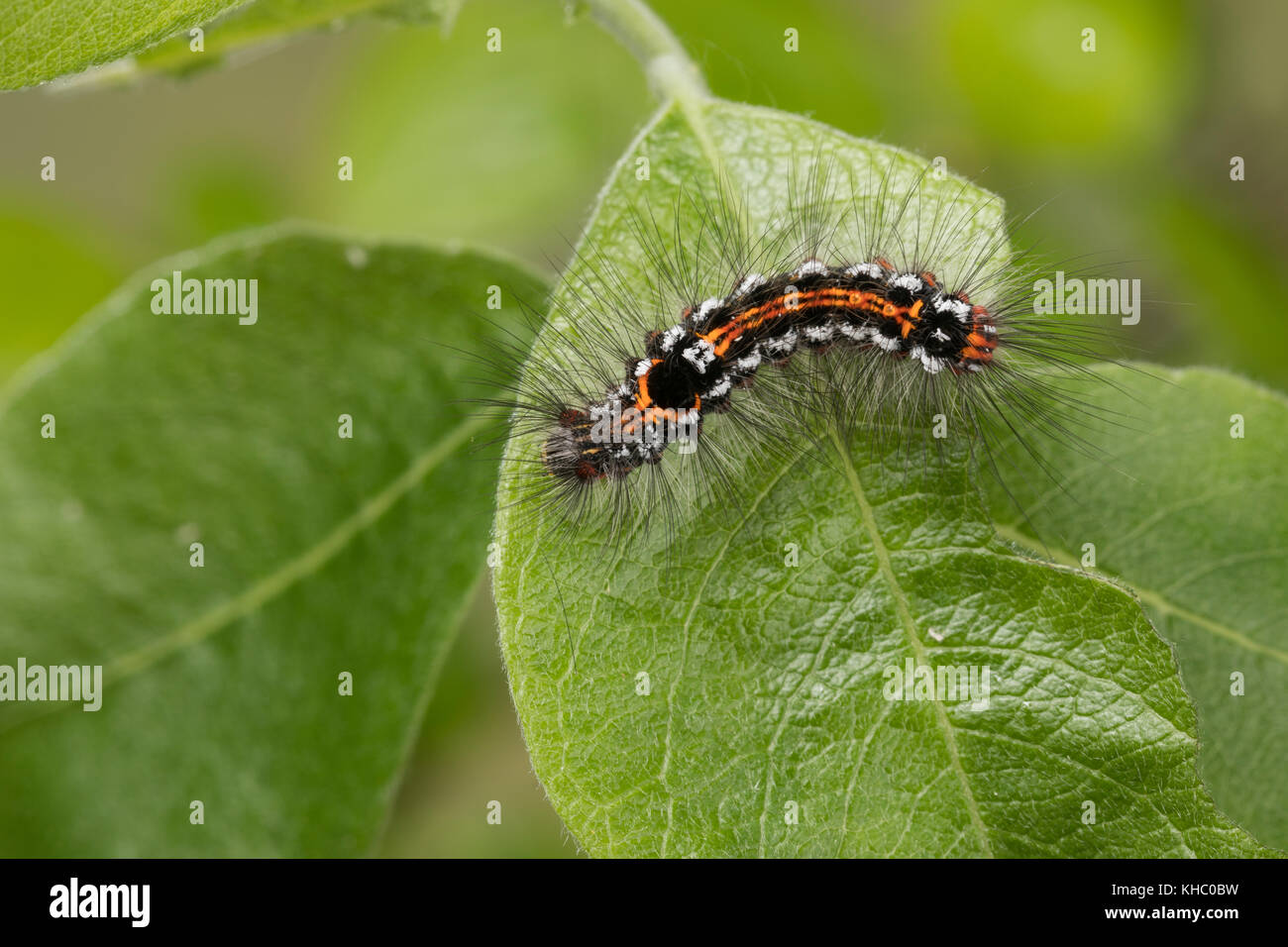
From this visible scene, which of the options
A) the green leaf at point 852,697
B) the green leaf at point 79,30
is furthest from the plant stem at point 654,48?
the green leaf at point 79,30

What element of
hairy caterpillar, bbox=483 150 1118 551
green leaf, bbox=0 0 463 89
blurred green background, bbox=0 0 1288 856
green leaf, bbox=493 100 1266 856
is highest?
blurred green background, bbox=0 0 1288 856

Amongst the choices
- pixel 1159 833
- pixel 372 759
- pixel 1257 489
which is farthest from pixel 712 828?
pixel 1257 489

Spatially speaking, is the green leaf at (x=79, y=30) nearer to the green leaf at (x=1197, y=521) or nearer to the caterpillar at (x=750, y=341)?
the caterpillar at (x=750, y=341)

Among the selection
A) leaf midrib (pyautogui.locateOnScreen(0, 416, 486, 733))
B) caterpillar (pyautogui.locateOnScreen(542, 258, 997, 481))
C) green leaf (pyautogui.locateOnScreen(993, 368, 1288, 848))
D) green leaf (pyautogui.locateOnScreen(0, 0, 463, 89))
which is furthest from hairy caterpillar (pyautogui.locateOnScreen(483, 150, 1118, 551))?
green leaf (pyautogui.locateOnScreen(0, 0, 463, 89))

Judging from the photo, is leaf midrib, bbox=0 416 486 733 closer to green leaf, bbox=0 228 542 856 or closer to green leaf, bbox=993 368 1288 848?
green leaf, bbox=0 228 542 856

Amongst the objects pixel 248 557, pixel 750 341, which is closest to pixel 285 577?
pixel 248 557

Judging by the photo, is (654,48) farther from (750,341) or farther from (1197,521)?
(1197,521)
